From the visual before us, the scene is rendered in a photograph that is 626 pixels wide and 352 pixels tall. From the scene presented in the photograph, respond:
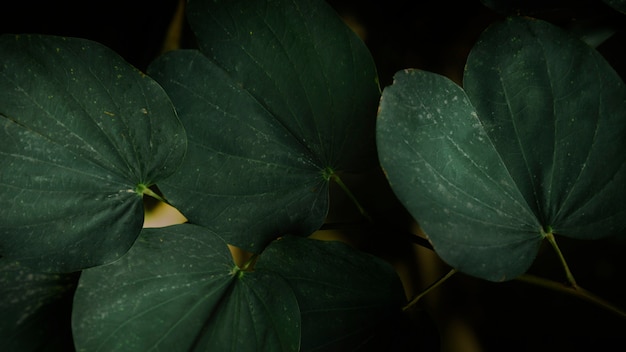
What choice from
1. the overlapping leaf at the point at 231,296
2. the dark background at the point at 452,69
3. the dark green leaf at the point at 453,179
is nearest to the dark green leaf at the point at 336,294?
the overlapping leaf at the point at 231,296

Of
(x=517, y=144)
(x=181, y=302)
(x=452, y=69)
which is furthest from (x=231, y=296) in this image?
(x=452, y=69)

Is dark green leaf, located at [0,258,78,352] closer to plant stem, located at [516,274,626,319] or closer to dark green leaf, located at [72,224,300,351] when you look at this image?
dark green leaf, located at [72,224,300,351]

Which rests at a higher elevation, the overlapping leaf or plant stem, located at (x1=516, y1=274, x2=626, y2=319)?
plant stem, located at (x1=516, y1=274, x2=626, y2=319)

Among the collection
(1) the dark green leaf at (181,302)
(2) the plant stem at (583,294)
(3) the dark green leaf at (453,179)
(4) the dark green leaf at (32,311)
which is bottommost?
(4) the dark green leaf at (32,311)

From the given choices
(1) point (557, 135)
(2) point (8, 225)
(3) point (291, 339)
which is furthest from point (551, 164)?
(2) point (8, 225)

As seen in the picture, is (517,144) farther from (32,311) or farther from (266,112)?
(32,311)

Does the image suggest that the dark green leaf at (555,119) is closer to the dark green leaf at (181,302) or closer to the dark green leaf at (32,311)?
the dark green leaf at (181,302)

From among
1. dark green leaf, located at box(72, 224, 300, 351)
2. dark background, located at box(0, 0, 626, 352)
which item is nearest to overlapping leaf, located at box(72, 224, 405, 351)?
dark green leaf, located at box(72, 224, 300, 351)
